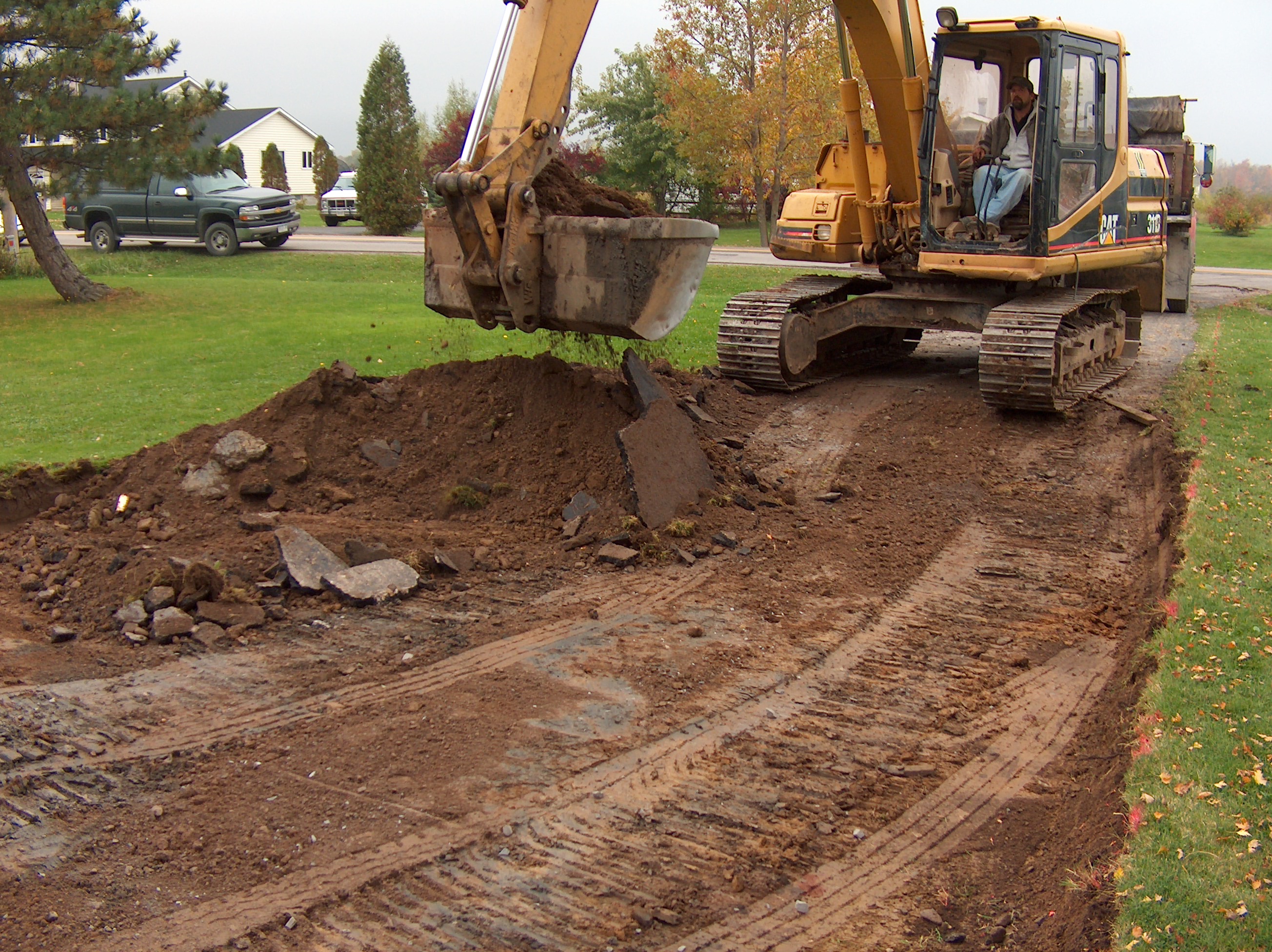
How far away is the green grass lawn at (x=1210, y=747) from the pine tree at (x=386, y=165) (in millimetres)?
30332

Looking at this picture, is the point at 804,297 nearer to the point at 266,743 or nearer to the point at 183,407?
the point at 183,407

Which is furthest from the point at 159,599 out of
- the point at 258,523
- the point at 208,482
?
the point at 208,482

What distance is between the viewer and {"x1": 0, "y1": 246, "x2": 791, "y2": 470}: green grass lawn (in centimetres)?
931

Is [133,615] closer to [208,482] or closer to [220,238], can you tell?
[208,482]

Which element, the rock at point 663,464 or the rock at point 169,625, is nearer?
the rock at point 169,625

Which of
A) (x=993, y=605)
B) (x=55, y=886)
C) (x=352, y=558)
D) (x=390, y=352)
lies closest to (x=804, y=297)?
(x=390, y=352)

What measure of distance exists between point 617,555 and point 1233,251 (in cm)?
3259

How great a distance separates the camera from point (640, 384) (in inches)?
306

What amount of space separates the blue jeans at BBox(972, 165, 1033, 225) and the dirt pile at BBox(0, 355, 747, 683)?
3.62 meters

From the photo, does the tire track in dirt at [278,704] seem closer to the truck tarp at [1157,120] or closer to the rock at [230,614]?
the rock at [230,614]

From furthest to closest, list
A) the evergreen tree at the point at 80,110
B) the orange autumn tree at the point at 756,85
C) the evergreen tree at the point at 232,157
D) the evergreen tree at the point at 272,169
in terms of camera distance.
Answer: the evergreen tree at the point at 272,169, the orange autumn tree at the point at 756,85, the evergreen tree at the point at 232,157, the evergreen tree at the point at 80,110

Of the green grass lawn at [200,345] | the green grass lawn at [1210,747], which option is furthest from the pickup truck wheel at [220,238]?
the green grass lawn at [1210,747]

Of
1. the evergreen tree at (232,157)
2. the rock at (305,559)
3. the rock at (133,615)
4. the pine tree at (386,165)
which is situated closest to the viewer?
the rock at (133,615)

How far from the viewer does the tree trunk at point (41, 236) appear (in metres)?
16.3
